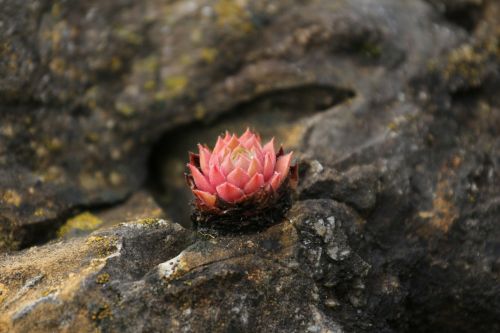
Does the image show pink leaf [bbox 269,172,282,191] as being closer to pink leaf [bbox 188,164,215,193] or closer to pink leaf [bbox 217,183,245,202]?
pink leaf [bbox 217,183,245,202]

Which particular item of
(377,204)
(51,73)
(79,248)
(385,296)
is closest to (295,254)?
(385,296)

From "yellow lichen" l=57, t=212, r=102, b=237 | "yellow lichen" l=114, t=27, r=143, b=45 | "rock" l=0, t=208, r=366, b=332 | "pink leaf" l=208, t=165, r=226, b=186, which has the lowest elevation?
"yellow lichen" l=57, t=212, r=102, b=237

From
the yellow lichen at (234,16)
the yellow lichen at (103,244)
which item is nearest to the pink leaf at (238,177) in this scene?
the yellow lichen at (103,244)

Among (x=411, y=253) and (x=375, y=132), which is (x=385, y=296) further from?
(x=375, y=132)

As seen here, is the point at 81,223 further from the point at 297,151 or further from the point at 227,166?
the point at 297,151

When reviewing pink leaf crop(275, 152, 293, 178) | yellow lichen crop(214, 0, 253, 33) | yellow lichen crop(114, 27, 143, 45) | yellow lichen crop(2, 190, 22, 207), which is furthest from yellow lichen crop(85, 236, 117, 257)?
yellow lichen crop(214, 0, 253, 33)

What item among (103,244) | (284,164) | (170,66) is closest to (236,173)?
(284,164)
